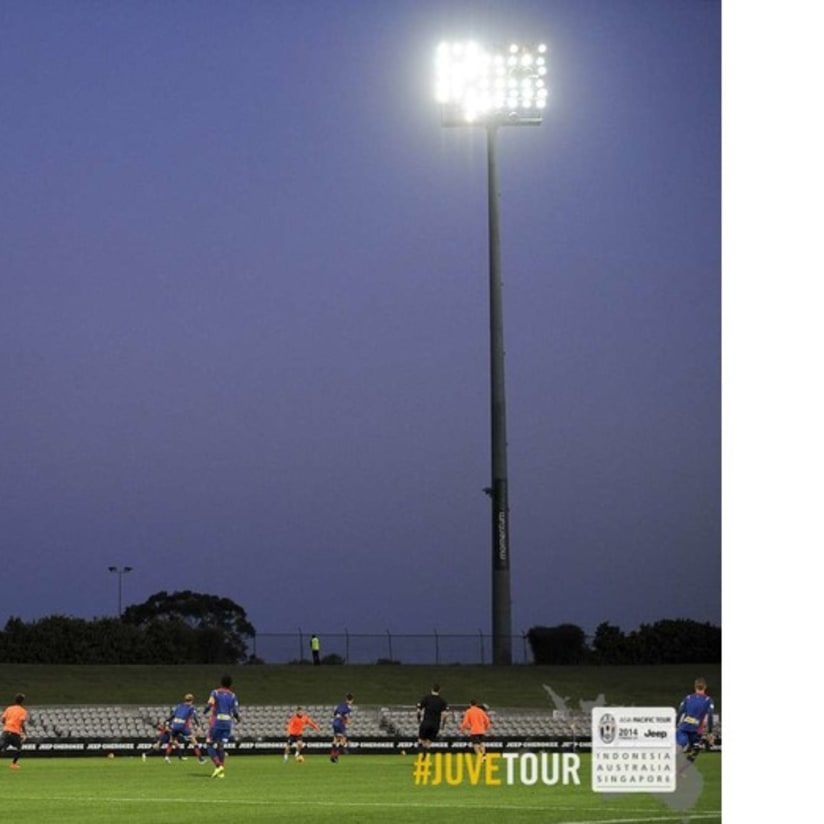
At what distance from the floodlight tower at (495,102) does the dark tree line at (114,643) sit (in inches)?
385

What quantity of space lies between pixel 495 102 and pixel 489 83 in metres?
0.40

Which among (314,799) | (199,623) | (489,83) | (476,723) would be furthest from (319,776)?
(199,623)

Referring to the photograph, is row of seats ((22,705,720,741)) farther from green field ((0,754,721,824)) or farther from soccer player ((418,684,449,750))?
soccer player ((418,684,449,750))

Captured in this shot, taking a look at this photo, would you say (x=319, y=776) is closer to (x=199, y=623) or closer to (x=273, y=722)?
(x=273, y=722)

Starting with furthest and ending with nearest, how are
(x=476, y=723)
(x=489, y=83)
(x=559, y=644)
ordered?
(x=559, y=644) → (x=489, y=83) → (x=476, y=723)

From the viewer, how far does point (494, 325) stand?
35344mm

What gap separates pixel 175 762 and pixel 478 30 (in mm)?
18049

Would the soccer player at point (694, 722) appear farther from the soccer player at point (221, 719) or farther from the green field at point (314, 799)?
the soccer player at point (221, 719)

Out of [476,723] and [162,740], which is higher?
[476,723]

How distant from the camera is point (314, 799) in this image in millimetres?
16797
